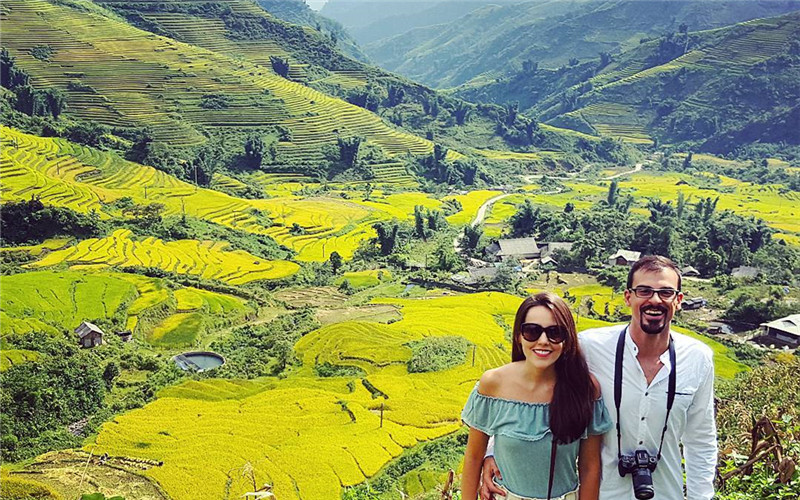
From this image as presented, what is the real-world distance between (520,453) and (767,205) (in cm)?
6119

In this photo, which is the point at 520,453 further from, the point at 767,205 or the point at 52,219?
the point at 767,205

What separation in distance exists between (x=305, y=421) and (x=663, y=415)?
15354 mm

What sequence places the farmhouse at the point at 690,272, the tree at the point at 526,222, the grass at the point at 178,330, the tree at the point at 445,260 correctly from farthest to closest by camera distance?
1. the tree at the point at 526,222
2. the farmhouse at the point at 690,272
3. the tree at the point at 445,260
4. the grass at the point at 178,330

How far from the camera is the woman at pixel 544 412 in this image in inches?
110

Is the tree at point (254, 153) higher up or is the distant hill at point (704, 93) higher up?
the distant hill at point (704, 93)

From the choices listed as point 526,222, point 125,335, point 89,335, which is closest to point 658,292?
point 89,335

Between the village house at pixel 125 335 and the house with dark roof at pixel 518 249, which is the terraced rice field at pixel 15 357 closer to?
the village house at pixel 125 335

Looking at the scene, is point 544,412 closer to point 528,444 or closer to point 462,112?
point 528,444

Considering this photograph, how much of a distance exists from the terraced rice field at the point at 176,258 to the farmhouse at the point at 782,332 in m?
22.0

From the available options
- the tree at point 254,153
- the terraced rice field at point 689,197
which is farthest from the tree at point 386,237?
the tree at point 254,153

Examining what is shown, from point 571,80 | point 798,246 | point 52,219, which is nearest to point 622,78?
point 571,80

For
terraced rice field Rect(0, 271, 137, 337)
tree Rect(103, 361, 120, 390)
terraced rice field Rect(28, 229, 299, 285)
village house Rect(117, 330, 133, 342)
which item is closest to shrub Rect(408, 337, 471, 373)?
tree Rect(103, 361, 120, 390)

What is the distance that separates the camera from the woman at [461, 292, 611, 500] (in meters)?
2.80

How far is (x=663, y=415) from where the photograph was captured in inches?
114
